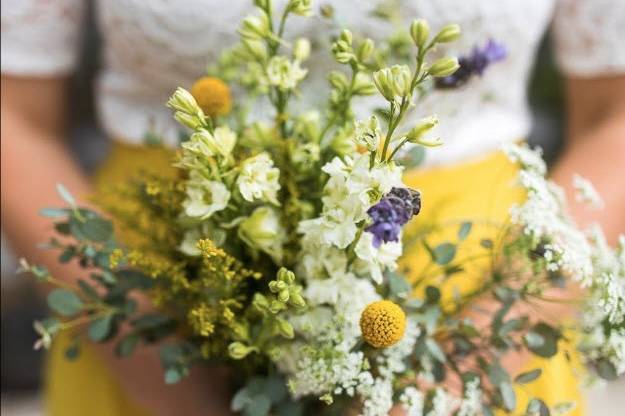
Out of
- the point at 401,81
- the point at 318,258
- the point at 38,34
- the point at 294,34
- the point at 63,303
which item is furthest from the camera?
the point at 38,34

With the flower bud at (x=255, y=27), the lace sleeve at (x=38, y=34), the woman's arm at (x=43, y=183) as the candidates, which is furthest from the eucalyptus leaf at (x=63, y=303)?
the lace sleeve at (x=38, y=34)

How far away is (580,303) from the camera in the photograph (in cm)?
62

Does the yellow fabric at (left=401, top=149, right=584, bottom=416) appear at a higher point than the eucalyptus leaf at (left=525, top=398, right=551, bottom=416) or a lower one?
lower

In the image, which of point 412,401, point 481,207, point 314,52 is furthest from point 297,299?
point 481,207

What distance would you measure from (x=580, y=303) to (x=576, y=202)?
282mm

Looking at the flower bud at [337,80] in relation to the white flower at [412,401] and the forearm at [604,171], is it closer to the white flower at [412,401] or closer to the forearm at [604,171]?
the white flower at [412,401]

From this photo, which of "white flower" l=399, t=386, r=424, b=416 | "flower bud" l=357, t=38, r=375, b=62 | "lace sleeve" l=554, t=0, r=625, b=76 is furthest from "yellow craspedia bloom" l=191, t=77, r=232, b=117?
"lace sleeve" l=554, t=0, r=625, b=76

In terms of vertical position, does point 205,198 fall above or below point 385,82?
below

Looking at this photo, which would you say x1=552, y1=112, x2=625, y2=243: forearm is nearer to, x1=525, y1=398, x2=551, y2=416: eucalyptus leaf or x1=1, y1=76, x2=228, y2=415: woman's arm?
x1=525, y1=398, x2=551, y2=416: eucalyptus leaf

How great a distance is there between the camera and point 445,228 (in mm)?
854

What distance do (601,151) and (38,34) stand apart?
0.65 metres

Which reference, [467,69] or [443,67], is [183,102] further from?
[467,69]

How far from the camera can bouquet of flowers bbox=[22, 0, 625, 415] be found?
49 cm

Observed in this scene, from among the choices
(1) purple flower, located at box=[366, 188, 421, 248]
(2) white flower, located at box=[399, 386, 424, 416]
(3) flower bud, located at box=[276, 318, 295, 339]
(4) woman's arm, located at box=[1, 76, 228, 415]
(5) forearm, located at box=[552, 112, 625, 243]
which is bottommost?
(4) woman's arm, located at box=[1, 76, 228, 415]
